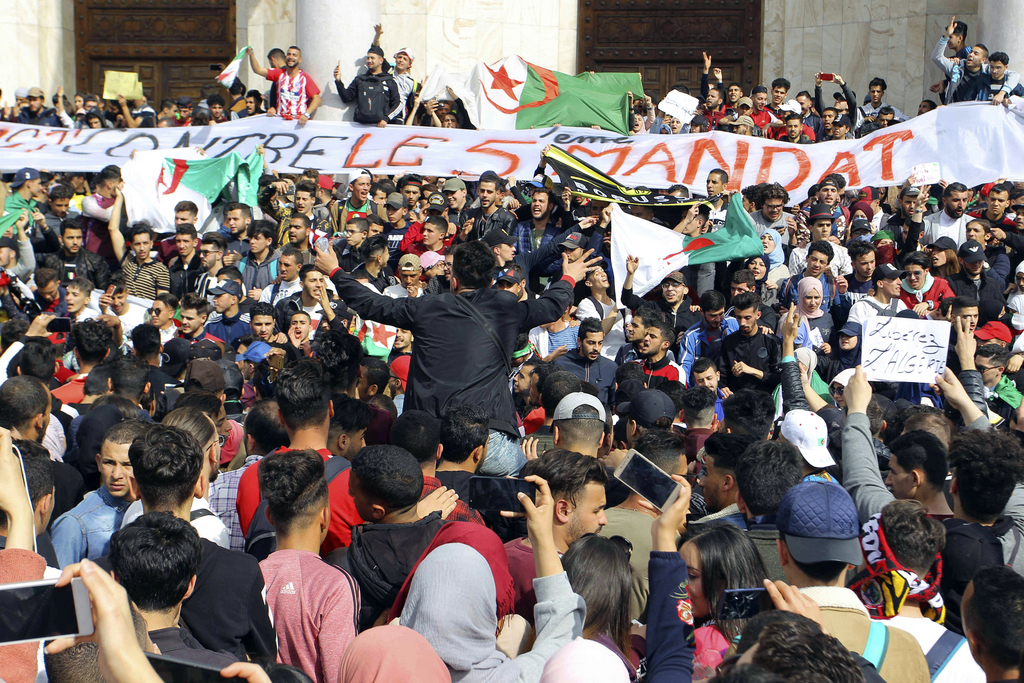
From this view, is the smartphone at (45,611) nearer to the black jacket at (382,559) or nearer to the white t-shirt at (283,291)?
the black jacket at (382,559)

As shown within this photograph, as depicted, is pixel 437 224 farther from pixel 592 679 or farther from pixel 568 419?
pixel 592 679

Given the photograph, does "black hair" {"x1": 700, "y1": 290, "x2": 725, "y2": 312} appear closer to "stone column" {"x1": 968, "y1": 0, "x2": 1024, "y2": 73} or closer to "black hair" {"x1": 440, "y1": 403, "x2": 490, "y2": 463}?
"black hair" {"x1": 440, "y1": 403, "x2": 490, "y2": 463}

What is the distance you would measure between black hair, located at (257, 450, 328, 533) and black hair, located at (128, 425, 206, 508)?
0.26 metres

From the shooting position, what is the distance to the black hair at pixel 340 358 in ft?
19.5

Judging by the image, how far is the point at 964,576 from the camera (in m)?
3.70

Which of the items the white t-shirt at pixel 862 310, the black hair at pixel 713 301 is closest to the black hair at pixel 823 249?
the white t-shirt at pixel 862 310

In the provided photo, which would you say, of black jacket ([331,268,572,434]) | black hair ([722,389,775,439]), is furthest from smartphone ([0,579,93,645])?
black hair ([722,389,775,439])

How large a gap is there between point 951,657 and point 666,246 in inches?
252

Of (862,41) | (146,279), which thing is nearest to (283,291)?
(146,279)

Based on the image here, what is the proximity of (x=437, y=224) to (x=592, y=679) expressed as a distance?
24.1 feet

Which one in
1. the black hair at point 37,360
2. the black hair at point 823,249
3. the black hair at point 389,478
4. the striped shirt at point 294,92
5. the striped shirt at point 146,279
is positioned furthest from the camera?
the striped shirt at point 294,92

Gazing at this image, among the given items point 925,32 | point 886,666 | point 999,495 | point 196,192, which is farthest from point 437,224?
point 925,32

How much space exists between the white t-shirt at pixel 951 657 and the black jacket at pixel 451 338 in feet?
8.59

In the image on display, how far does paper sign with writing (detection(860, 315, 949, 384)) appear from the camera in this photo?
23.4 ft
